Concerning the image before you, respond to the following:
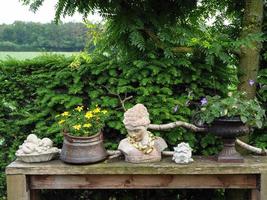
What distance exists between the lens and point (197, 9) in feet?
10.6

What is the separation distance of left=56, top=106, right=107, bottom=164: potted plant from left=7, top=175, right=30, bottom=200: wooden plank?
29 centimetres

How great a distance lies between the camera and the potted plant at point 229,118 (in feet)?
8.39

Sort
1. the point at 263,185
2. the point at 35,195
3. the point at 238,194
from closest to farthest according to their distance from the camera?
the point at 263,185, the point at 35,195, the point at 238,194

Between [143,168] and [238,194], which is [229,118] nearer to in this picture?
[143,168]

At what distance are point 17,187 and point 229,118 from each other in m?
1.43

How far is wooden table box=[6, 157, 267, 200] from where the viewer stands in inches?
103

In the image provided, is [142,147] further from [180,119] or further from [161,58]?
[161,58]

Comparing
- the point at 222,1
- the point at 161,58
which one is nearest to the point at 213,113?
the point at 161,58

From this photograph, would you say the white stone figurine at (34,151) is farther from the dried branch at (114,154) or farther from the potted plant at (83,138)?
the dried branch at (114,154)

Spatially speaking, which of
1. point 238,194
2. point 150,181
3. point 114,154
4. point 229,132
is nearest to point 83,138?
point 114,154

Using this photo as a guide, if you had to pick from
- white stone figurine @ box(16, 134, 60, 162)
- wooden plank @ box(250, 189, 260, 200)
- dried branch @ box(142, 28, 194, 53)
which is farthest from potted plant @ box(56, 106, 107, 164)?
wooden plank @ box(250, 189, 260, 200)

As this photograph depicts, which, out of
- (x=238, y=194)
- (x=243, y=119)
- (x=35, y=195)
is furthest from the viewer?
(x=238, y=194)

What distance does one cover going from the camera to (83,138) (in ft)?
8.48

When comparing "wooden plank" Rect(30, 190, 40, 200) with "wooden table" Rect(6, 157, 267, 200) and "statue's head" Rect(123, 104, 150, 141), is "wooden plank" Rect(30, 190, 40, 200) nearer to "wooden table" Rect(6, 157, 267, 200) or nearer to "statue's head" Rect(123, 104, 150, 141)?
"wooden table" Rect(6, 157, 267, 200)
